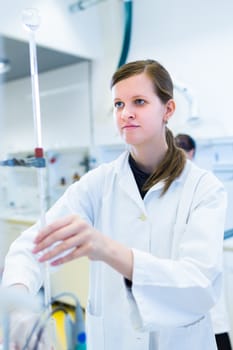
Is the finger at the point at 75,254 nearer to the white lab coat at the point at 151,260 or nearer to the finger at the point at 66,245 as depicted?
the finger at the point at 66,245

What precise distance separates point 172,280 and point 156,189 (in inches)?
12.6

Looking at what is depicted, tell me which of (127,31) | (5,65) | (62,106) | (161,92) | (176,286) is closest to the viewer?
(176,286)

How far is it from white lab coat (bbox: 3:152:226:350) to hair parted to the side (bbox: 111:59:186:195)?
22mm

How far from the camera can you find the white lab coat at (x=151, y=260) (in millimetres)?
714

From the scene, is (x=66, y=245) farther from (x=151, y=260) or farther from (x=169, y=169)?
(x=169, y=169)

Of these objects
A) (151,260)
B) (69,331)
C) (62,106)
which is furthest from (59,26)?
(69,331)

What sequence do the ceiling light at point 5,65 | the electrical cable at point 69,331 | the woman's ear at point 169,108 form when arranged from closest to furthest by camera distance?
the electrical cable at point 69,331, the woman's ear at point 169,108, the ceiling light at point 5,65

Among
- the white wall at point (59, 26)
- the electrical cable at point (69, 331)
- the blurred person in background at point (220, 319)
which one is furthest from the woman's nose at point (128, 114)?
the white wall at point (59, 26)

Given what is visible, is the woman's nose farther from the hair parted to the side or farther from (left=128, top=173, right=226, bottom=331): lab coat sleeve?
(left=128, top=173, right=226, bottom=331): lab coat sleeve

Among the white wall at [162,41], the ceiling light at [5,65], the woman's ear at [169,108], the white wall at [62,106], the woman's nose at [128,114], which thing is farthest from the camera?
the white wall at [62,106]

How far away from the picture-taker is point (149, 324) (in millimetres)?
714

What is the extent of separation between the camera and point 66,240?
0.59 metres

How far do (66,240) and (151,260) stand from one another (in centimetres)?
20

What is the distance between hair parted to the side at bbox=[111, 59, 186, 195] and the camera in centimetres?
93
